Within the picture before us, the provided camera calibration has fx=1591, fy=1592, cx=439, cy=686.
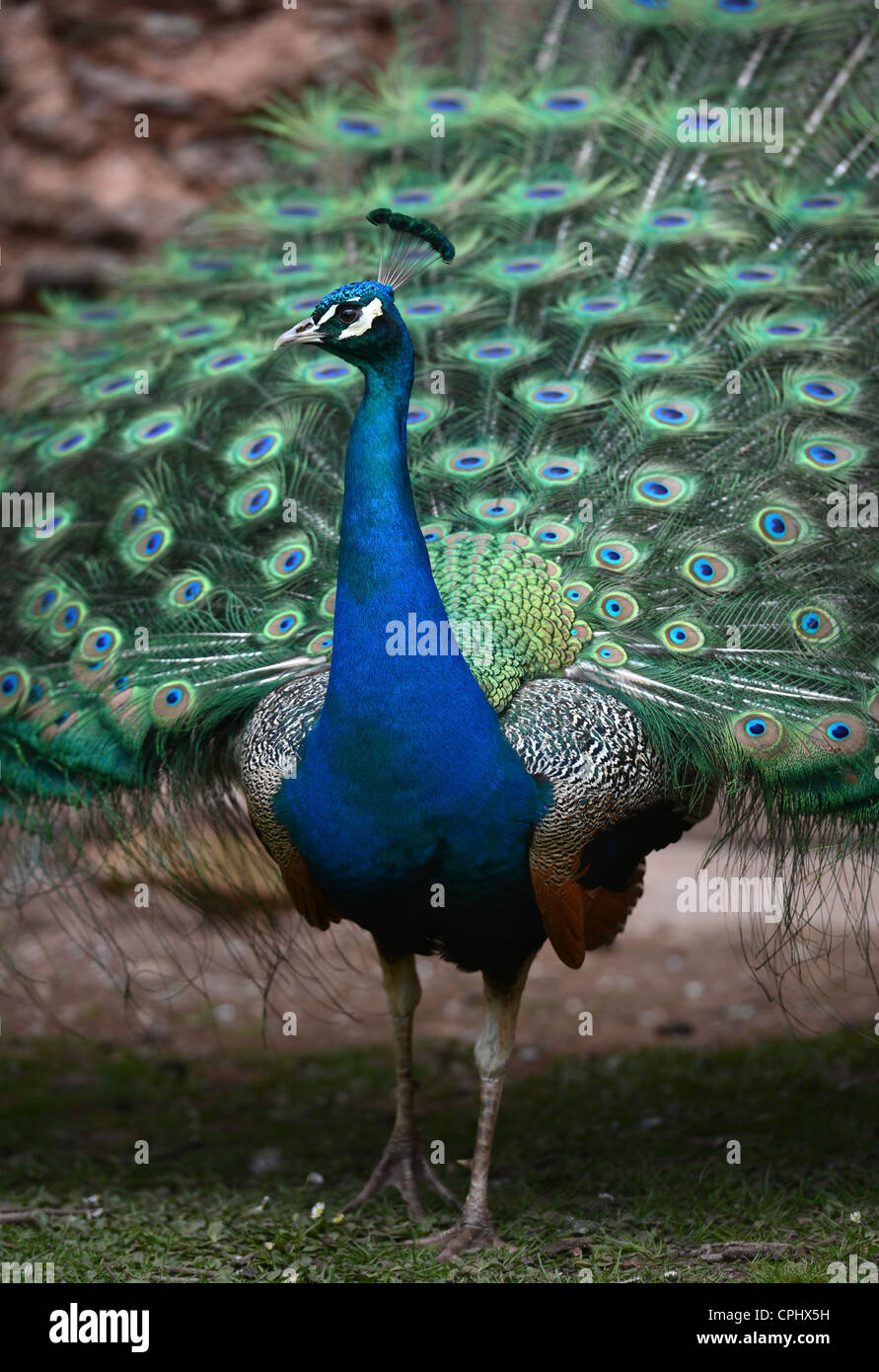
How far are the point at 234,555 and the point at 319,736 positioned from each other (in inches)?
35.8

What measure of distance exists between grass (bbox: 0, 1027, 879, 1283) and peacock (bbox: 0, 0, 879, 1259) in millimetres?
290

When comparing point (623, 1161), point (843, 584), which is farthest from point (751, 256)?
point (623, 1161)

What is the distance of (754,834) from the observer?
432 cm

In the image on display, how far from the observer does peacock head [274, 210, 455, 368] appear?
Result: 12.5 ft

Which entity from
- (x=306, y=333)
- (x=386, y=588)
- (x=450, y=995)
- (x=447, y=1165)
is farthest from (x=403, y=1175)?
(x=306, y=333)

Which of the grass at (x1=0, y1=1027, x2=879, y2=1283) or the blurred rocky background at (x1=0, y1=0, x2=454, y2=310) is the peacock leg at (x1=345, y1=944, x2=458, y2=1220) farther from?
the blurred rocky background at (x1=0, y1=0, x2=454, y2=310)

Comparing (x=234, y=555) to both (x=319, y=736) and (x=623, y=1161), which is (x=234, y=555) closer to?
(x=319, y=736)

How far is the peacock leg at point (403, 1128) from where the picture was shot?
479 centimetres

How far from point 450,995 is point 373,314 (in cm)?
419

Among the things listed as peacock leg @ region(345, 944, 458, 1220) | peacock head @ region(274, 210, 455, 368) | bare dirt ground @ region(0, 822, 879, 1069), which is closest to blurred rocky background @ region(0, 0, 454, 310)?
bare dirt ground @ region(0, 822, 879, 1069)

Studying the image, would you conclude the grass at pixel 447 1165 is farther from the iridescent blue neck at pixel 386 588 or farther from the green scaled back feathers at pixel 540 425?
the iridescent blue neck at pixel 386 588

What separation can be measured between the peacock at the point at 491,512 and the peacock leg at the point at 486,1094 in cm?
1

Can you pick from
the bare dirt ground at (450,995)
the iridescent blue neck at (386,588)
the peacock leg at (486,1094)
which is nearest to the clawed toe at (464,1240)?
the peacock leg at (486,1094)

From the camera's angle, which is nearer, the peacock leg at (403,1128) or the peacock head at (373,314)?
the peacock head at (373,314)
